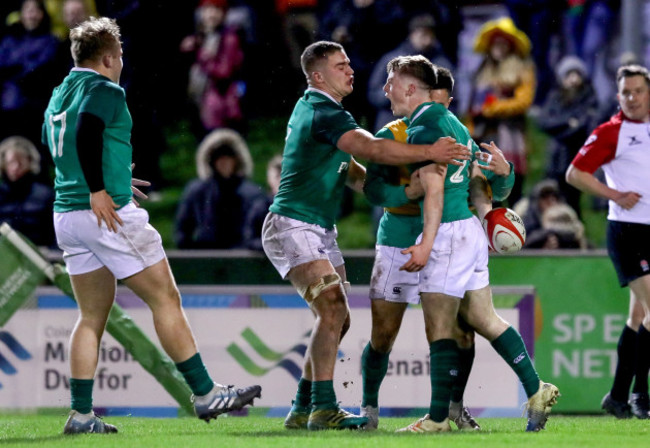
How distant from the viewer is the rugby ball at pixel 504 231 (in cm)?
635

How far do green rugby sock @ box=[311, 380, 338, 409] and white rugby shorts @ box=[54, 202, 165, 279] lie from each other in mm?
1041

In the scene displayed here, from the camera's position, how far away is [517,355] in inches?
248

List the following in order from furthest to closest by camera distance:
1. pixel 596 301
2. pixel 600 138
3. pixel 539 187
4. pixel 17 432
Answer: pixel 539 187, pixel 596 301, pixel 600 138, pixel 17 432

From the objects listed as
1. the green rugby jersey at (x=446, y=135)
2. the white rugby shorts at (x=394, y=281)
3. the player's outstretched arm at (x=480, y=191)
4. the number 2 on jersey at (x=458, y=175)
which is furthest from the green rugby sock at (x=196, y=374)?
the player's outstretched arm at (x=480, y=191)

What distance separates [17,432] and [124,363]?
5.19 ft

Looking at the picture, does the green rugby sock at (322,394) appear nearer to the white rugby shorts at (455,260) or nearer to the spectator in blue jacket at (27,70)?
the white rugby shorts at (455,260)

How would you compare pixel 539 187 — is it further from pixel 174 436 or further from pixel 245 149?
pixel 174 436

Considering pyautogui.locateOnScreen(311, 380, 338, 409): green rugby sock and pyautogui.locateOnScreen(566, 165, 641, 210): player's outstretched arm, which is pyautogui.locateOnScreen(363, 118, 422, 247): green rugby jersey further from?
pyautogui.locateOnScreen(566, 165, 641, 210): player's outstretched arm

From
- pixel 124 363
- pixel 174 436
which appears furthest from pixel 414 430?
pixel 124 363

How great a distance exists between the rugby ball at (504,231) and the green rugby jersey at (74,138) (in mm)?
1886

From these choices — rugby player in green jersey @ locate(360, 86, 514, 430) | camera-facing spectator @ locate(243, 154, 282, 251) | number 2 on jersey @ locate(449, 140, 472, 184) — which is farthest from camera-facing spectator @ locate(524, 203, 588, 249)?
number 2 on jersey @ locate(449, 140, 472, 184)

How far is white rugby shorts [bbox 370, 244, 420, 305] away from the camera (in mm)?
6555

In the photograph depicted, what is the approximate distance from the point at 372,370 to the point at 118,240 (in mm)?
1570

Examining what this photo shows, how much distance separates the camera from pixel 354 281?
927 centimetres
